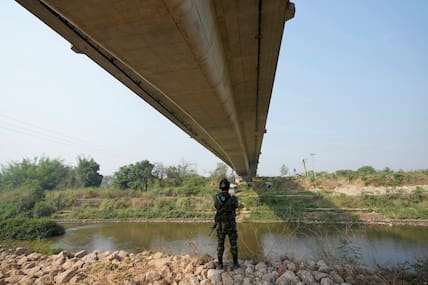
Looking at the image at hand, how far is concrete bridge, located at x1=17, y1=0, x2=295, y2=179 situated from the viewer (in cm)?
331

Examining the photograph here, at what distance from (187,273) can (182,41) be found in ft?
15.6

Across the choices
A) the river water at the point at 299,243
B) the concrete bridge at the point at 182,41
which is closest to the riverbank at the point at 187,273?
the river water at the point at 299,243

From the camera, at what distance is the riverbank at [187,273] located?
4.82 metres

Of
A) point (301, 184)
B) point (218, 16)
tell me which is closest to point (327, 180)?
point (301, 184)

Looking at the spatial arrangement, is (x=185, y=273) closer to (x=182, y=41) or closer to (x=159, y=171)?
(x=182, y=41)

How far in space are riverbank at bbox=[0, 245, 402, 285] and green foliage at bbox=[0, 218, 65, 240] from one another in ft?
60.1

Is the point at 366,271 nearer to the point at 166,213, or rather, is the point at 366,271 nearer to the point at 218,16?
the point at 218,16

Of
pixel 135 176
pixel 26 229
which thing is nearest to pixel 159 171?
pixel 135 176

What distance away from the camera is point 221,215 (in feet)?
18.4

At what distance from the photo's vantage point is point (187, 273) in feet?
17.1

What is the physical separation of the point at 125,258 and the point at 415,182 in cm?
3993

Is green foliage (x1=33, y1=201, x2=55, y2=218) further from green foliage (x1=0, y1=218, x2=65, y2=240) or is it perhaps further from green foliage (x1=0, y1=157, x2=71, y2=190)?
green foliage (x1=0, y1=157, x2=71, y2=190)

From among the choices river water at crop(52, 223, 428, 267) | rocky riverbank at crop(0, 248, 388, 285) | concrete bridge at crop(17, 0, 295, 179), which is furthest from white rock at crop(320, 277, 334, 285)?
concrete bridge at crop(17, 0, 295, 179)

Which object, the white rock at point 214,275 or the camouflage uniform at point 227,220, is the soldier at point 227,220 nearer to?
the camouflage uniform at point 227,220
